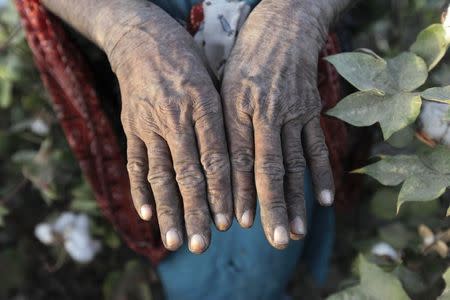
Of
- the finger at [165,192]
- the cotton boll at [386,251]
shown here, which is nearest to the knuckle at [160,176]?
the finger at [165,192]

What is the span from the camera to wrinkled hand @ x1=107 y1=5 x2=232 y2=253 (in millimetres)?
657

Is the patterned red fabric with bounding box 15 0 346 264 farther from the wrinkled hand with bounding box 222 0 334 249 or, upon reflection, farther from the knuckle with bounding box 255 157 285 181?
the knuckle with bounding box 255 157 285 181

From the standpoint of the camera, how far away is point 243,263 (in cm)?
101

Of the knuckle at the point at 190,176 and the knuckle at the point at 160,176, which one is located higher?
the knuckle at the point at 190,176

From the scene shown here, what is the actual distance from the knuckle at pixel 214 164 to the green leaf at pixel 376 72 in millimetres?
167

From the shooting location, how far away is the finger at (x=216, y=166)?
66cm

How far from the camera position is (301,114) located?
2.30ft

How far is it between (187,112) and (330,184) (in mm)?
189

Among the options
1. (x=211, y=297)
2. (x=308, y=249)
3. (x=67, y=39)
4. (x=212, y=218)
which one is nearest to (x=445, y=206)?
(x=308, y=249)

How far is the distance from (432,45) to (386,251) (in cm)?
45

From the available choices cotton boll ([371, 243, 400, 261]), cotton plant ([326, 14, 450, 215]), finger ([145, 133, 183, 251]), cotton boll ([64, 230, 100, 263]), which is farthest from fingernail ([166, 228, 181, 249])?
cotton boll ([64, 230, 100, 263])

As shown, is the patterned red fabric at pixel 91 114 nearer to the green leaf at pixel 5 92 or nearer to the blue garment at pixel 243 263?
the blue garment at pixel 243 263

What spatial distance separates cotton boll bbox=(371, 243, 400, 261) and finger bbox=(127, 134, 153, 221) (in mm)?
456

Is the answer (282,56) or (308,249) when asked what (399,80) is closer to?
(282,56)
